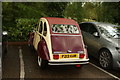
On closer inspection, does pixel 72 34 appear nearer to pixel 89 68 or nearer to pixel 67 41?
pixel 67 41

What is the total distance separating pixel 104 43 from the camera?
5355 millimetres

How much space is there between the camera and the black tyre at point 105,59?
5004mm

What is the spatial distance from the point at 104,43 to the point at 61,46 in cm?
173

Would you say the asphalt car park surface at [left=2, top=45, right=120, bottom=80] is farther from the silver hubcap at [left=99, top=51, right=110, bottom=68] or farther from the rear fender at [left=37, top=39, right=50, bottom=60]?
the rear fender at [left=37, top=39, right=50, bottom=60]

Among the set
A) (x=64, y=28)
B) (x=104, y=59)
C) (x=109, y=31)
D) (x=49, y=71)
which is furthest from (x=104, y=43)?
(x=49, y=71)

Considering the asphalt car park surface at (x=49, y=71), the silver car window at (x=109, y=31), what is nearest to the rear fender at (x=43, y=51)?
the asphalt car park surface at (x=49, y=71)

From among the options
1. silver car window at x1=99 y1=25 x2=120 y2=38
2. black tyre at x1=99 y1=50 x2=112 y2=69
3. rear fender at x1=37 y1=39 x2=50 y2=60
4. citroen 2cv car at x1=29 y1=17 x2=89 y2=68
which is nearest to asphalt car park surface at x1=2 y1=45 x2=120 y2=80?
black tyre at x1=99 y1=50 x2=112 y2=69

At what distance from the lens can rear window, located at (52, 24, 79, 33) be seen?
4959mm

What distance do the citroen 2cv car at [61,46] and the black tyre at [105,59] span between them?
2.78 feet

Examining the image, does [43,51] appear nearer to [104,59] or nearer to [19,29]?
[104,59]

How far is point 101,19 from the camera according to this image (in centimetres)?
1479

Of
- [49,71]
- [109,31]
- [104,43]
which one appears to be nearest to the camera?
[49,71]

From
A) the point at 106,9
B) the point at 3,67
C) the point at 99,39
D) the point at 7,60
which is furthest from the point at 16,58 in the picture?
the point at 106,9

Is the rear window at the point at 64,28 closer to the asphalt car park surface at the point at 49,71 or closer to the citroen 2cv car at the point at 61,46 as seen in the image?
the citroen 2cv car at the point at 61,46
